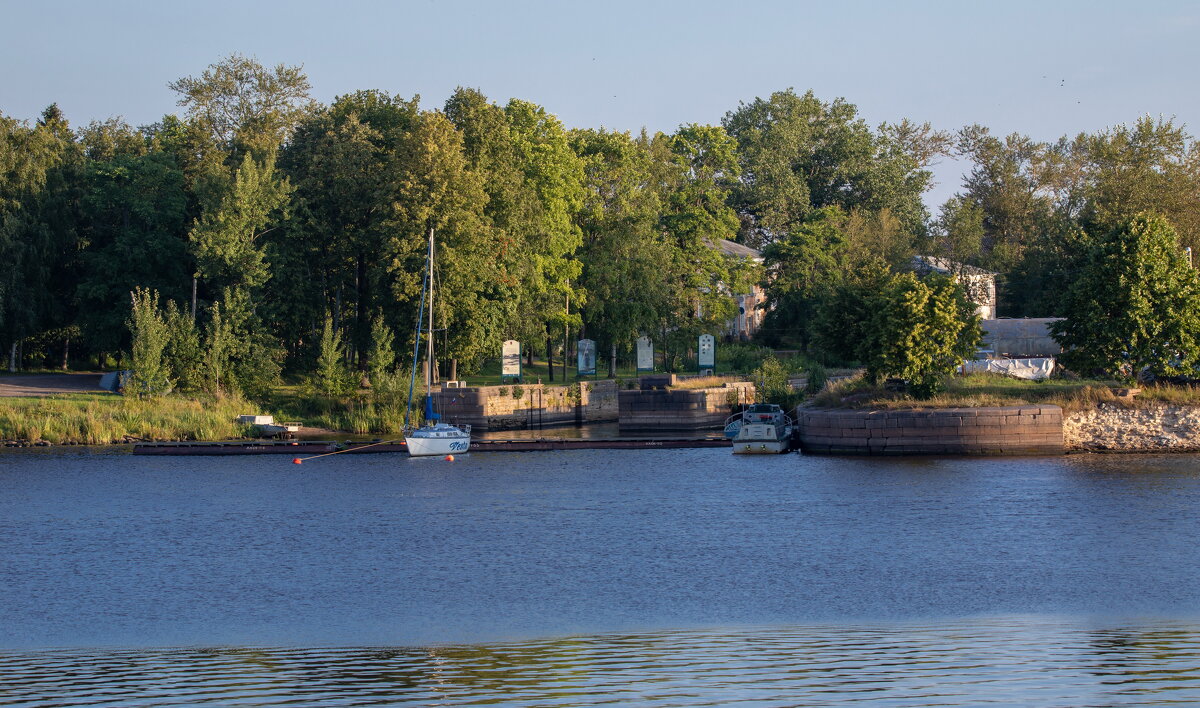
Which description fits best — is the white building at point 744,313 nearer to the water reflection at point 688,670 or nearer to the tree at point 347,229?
the tree at point 347,229

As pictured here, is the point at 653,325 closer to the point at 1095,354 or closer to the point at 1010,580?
the point at 1095,354

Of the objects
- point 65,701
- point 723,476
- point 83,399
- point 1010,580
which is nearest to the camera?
point 65,701

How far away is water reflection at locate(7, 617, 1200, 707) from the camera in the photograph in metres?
15.1

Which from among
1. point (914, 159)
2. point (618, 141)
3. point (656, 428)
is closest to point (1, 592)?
point (656, 428)

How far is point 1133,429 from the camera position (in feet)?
154

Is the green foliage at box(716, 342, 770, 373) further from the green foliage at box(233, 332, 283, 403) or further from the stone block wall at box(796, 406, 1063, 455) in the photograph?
the green foliage at box(233, 332, 283, 403)

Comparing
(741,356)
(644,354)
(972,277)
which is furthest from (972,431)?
(972,277)

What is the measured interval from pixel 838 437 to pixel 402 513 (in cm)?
1952

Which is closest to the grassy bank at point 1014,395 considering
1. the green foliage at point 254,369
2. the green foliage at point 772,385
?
the green foliage at point 772,385

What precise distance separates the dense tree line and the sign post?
5909 millimetres

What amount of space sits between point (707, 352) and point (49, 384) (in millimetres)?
38142

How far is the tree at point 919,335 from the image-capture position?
4825cm

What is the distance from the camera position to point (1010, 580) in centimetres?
2627

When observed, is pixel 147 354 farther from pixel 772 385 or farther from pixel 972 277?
pixel 972 277
